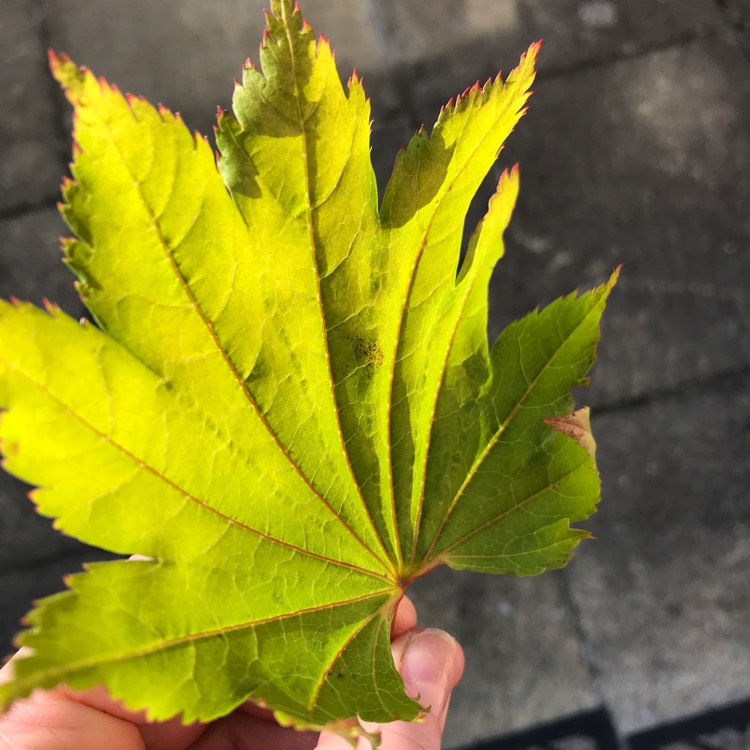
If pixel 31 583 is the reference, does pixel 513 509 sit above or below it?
above

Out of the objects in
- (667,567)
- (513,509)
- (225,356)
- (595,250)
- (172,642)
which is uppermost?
(225,356)

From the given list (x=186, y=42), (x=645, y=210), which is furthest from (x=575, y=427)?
(x=186, y=42)

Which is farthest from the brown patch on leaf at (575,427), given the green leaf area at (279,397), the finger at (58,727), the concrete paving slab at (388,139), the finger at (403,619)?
the concrete paving slab at (388,139)

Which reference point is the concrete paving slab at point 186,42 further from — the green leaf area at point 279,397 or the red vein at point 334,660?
the red vein at point 334,660

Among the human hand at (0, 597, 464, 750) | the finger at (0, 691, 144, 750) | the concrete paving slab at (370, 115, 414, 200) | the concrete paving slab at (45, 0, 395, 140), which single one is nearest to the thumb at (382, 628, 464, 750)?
the human hand at (0, 597, 464, 750)

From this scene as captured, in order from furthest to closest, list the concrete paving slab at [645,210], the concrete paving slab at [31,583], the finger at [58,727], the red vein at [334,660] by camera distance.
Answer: the concrete paving slab at [645,210]
the concrete paving slab at [31,583]
the finger at [58,727]
the red vein at [334,660]

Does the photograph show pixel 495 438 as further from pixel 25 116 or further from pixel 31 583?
pixel 25 116
